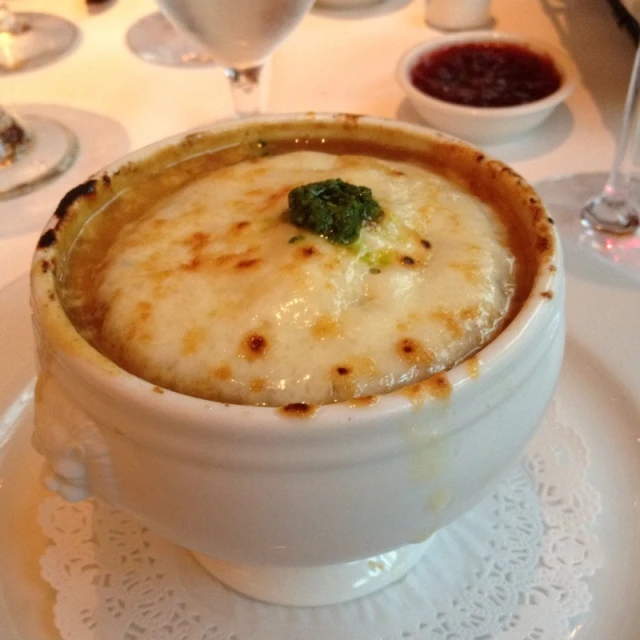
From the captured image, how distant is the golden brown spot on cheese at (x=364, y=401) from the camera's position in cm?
47

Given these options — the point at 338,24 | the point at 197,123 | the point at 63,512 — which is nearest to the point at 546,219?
the point at 63,512

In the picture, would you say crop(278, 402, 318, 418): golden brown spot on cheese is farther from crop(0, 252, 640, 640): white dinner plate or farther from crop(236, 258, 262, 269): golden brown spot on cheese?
crop(0, 252, 640, 640): white dinner plate

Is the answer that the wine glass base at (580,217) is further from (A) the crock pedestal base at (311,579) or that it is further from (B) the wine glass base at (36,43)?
(B) the wine glass base at (36,43)

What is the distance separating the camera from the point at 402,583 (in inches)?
25.9

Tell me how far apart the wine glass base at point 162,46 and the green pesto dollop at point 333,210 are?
100cm

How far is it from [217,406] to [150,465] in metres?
0.08

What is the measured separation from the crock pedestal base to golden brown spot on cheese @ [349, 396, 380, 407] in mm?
223

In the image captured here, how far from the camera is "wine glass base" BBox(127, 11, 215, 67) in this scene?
1.54m

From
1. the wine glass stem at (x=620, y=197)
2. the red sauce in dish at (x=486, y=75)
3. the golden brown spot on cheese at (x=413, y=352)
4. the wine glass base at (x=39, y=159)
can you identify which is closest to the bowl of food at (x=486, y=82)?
the red sauce in dish at (x=486, y=75)

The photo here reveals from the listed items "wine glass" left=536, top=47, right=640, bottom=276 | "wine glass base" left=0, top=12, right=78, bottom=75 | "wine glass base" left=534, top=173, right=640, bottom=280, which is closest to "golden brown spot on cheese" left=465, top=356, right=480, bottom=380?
"wine glass base" left=534, top=173, right=640, bottom=280

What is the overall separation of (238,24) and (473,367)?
825 millimetres

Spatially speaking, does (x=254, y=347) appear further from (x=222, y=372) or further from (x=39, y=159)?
(x=39, y=159)

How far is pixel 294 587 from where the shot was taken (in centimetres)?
64

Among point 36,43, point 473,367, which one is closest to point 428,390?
point 473,367
